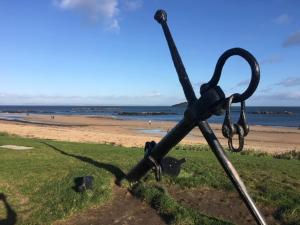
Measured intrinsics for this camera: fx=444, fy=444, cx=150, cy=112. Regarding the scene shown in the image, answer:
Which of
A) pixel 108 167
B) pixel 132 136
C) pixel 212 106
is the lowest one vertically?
pixel 132 136

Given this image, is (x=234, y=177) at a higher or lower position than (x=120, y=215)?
higher

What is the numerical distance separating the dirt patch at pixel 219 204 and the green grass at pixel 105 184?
20 centimetres

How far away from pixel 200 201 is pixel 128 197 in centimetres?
143

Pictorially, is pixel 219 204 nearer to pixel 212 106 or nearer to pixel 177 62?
pixel 177 62

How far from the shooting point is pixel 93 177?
927 centimetres

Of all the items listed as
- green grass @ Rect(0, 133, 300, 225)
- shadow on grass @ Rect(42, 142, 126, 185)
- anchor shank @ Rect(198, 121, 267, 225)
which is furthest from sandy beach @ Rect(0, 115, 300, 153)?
anchor shank @ Rect(198, 121, 267, 225)

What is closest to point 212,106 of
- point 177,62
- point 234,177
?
point 234,177

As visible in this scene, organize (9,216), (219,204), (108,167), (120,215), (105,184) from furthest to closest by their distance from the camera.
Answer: (108,167) → (105,184) → (219,204) → (120,215) → (9,216)

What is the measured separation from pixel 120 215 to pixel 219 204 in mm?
1856

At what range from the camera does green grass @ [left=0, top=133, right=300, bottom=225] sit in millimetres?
7766

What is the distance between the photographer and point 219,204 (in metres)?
8.26

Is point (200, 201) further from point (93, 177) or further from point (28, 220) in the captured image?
point (28, 220)

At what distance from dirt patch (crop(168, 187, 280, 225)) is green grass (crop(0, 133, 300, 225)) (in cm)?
20

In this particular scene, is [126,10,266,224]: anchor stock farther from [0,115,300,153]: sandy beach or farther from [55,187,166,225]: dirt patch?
[0,115,300,153]: sandy beach
